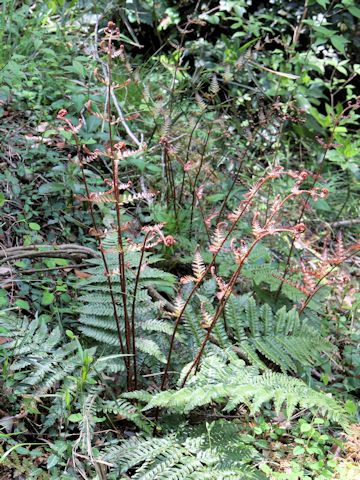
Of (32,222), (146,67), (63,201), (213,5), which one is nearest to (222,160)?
(63,201)

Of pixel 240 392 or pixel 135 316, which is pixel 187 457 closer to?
pixel 240 392

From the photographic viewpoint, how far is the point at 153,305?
222 centimetres

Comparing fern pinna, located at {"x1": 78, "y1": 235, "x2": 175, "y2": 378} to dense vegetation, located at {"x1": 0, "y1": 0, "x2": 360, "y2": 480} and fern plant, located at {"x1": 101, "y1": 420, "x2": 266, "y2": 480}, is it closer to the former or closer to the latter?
dense vegetation, located at {"x1": 0, "y1": 0, "x2": 360, "y2": 480}

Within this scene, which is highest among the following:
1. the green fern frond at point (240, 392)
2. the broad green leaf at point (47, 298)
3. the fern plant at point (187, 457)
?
the broad green leaf at point (47, 298)

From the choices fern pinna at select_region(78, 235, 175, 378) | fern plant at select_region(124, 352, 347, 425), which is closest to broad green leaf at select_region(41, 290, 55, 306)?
fern pinna at select_region(78, 235, 175, 378)

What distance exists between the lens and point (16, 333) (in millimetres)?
1946

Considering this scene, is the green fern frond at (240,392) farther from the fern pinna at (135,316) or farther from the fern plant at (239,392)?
the fern pinna at (135,316)

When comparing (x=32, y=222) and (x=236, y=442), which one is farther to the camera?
(x=32, y=222)

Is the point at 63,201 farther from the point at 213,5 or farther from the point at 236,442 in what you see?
the point at 213,5

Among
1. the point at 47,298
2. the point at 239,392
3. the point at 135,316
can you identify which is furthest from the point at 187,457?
the point at 47,298

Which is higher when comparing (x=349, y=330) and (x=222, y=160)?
(x=222, y=160)

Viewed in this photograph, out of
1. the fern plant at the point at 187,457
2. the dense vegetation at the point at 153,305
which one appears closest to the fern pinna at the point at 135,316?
the dense vegetation at the point at 153,305

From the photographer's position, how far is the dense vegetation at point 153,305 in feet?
5.79

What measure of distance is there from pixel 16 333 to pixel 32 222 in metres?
0.96
